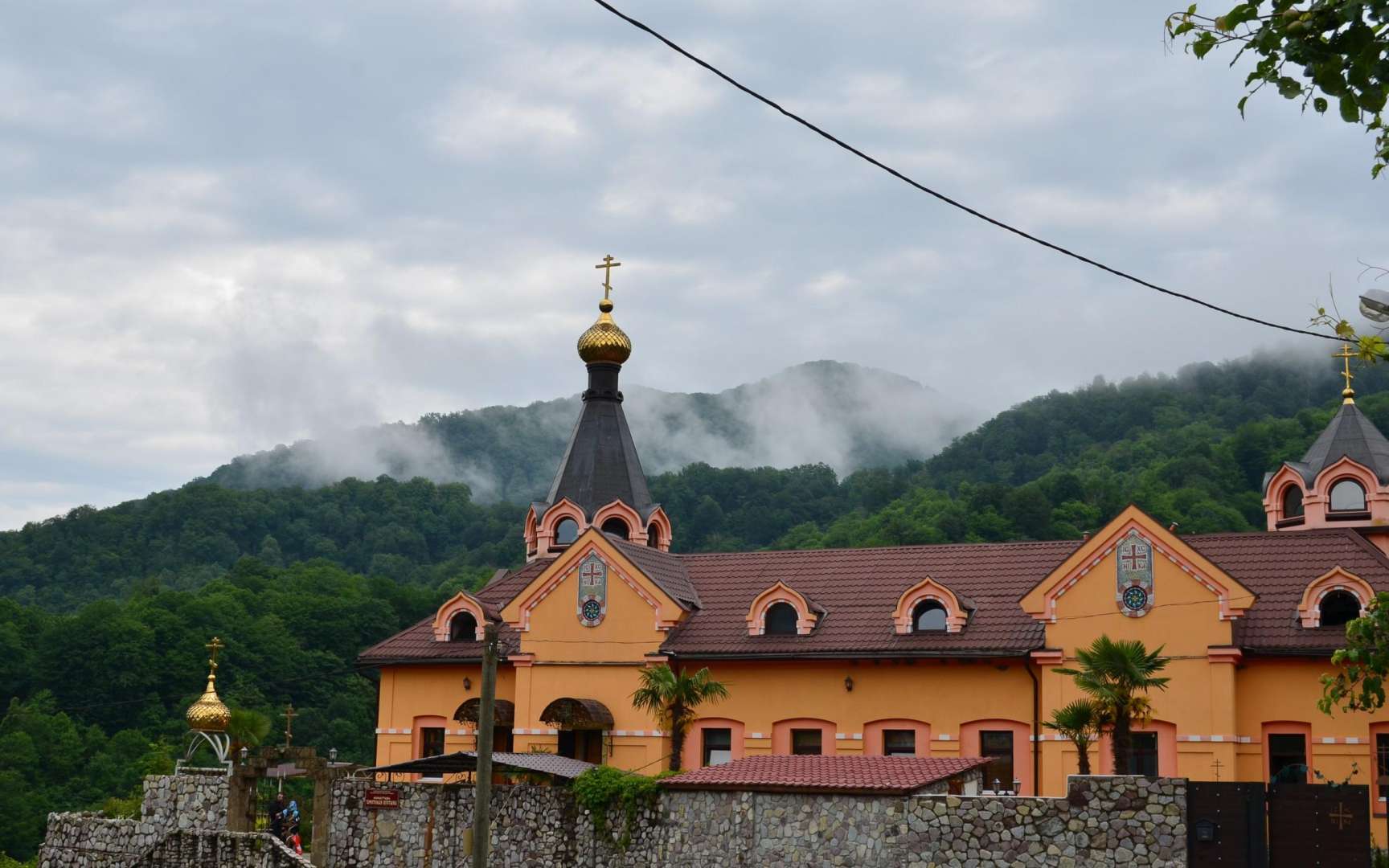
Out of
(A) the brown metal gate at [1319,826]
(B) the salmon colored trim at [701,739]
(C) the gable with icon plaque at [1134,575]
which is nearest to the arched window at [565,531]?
(B) the salmon colored trim at [701,739]

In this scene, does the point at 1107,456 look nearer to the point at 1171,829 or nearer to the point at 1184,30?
the point at 1171,829

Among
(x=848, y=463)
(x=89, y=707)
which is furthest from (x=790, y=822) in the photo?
→ (x=848, y=463)

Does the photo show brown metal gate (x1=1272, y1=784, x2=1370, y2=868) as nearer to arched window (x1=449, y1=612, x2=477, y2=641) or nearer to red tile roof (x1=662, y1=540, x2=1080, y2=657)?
red tile roof (x1=662, y1=540, x2=1080, y2=657)

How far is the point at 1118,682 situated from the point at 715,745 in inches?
402

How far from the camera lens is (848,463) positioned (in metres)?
178

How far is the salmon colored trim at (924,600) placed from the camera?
30547mm

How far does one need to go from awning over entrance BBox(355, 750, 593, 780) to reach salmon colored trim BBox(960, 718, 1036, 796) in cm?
779

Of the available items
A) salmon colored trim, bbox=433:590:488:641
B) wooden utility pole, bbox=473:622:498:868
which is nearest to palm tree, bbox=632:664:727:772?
salmon colored trim, bbox=433:590:488:641

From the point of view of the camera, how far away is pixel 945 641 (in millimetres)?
30328

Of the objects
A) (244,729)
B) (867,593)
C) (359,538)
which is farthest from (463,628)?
(359,538)

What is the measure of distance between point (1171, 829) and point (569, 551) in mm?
15102

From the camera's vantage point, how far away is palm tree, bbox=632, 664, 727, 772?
96.2ft

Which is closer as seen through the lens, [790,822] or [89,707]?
[790,822]

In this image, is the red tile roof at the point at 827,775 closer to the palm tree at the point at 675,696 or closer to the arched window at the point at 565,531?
the palm tree at the point at 675,696
